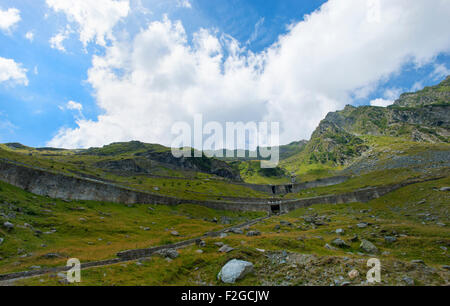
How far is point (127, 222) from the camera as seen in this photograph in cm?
3681

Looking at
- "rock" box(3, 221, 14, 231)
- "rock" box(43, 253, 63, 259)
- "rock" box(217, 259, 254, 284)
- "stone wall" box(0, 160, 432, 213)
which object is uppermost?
"stone wall" box(0, 160, 432, 213)

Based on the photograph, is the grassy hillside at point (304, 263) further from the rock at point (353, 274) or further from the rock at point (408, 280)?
the rock at point (353, 274)

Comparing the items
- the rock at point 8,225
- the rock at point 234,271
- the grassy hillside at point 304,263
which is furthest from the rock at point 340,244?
the rock at point 8,225

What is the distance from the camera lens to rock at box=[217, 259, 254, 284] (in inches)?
531

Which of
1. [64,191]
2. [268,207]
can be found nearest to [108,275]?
[64,191]

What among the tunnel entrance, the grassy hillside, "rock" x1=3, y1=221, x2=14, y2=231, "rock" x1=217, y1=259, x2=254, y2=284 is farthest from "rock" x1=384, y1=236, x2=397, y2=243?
the tunnel entrance

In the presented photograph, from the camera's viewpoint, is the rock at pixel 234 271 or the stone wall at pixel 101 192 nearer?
the rock at pixel 234 271

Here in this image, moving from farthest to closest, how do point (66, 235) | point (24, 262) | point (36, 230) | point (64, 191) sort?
point (64, 191), point (66, 235), point (36, 230), point (24, 262)

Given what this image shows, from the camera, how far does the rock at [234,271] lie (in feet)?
44.2

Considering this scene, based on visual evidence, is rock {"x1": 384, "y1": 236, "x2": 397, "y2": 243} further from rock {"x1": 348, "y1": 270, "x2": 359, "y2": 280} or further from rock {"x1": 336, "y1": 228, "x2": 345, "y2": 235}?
rock {"x1": 348, "y1": 270, "x2": 359, "y2": 280}

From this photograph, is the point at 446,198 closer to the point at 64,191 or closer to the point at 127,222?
the point at 127,222
